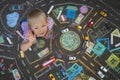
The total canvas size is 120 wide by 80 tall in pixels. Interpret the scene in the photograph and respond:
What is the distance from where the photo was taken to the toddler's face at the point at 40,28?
178 cm

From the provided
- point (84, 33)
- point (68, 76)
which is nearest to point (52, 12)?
point (84, 33)

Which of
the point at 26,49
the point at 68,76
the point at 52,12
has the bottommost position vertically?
the point at 68,76

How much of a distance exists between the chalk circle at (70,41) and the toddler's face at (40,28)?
86mm

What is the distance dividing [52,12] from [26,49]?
20cm

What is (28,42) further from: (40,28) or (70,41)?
(70,41)

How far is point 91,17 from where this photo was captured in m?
1.82

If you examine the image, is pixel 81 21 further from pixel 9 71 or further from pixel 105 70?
pixel 9 71

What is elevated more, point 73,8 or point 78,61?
point 73,8

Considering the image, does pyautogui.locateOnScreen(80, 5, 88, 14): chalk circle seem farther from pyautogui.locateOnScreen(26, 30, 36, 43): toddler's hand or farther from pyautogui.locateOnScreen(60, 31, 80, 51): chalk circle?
pyautogui.locateOnScreen(26, 30, 36, 43): toddler's hand

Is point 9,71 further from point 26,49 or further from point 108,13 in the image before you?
point 108,13

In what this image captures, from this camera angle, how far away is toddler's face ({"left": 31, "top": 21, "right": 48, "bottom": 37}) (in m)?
1.78

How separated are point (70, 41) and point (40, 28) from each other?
15cm

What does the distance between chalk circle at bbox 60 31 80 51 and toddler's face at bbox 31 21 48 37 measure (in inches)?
3.4

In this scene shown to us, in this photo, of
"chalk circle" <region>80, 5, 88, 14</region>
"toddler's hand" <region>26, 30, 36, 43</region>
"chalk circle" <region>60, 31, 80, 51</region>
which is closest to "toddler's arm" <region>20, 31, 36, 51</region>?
"toddler's hand" <region>26, 30, 36, 43</region>
